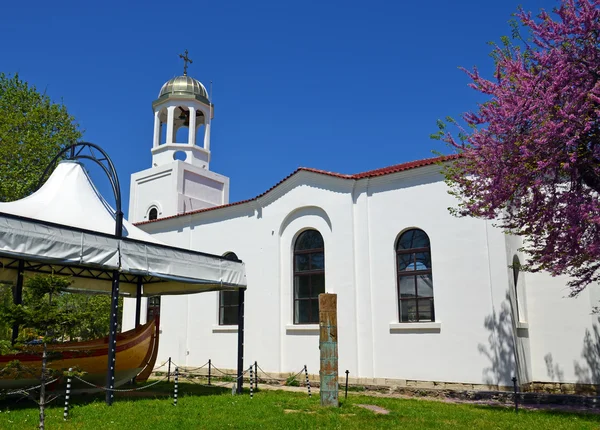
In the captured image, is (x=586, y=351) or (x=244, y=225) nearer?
(x=586, y=351)

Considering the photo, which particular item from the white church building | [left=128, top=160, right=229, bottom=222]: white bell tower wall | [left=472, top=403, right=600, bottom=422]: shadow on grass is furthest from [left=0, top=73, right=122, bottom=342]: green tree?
[left=472, top=403, right=600, bottom=422]: shadow on grass

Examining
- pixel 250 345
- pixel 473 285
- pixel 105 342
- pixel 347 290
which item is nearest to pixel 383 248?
pixel 347 290

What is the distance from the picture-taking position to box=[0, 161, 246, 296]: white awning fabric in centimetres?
1050

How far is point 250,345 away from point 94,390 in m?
6.72

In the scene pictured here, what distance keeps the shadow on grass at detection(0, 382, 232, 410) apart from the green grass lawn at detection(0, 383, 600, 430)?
0.04 meters

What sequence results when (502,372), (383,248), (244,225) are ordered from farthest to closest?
(244,225) < (383,248) < (502,372)

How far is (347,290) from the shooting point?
17188mm

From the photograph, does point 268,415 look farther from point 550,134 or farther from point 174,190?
point 174,190

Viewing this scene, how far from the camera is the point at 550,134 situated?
31.0 ft

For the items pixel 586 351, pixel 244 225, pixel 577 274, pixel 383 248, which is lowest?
pixel 586 351

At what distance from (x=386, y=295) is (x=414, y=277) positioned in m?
1.01

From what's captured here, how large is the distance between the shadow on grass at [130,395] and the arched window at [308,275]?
3.68 m

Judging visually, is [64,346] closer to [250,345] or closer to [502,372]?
[250,345]

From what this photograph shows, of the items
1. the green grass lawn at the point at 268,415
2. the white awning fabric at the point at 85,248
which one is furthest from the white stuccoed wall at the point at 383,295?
the white awning fabric at the point at 85,248
